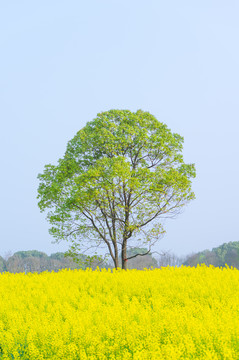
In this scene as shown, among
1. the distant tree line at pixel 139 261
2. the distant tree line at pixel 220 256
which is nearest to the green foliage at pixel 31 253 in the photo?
the distant tree line at pixel 139 261

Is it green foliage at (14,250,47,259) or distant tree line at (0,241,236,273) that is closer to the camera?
distant tree line at (0,241,236,273)

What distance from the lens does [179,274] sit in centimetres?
1036

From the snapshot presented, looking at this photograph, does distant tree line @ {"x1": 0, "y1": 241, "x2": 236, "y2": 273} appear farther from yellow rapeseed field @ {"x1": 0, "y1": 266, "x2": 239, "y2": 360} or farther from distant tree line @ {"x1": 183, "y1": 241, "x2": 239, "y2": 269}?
yellow rapeseed field @ {"x1": 0, "y1": 266, "x2": 239, "y2": 360}

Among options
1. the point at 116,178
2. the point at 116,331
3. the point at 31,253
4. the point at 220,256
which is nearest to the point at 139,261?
the point at 220,256

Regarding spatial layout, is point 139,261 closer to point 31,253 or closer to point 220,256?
point 220,256

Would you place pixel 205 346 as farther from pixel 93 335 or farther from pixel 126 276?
pixel 126 276

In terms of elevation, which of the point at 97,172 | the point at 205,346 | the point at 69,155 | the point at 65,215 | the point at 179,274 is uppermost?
the point at 69,155

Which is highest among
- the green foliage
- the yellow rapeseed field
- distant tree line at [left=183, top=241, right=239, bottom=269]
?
the green foliage

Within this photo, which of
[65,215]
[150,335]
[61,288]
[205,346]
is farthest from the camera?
[65,215]

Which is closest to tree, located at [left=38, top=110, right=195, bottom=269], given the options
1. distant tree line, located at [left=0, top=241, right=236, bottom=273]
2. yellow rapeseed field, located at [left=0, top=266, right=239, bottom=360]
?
yellow rapeseed field, located at [left=0, top=266, right=239, bottom=360]

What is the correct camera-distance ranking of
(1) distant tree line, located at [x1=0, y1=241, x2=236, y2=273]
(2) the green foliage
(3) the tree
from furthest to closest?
(2) the green foliage
(1) distant tree line, located at [x1=0, y1=241, x2=236, y2=273]
(3) the tree

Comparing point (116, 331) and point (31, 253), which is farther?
point (31, 253)

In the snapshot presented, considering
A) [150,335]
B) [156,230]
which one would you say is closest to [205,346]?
[150,335]

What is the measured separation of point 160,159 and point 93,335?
1446 centimetres
